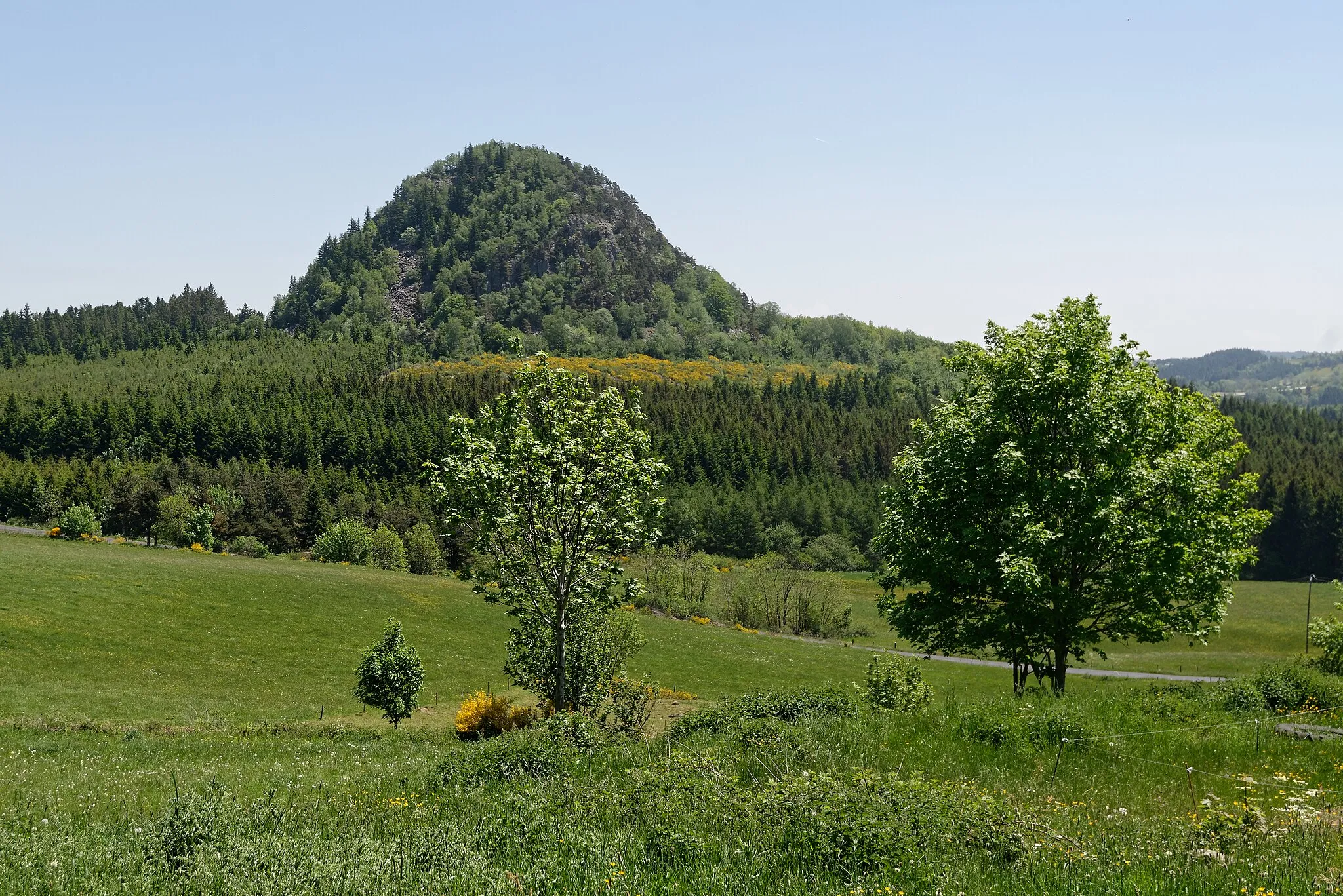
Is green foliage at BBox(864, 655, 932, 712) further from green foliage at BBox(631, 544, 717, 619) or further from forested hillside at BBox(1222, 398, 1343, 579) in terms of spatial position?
forested hillside at BBox(1222, 398, 1343, 579)

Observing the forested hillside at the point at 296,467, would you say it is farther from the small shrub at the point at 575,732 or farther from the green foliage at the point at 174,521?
the small shrub at the point at 575,732

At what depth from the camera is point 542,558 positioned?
24.7m

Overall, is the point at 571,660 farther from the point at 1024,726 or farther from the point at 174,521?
the point at 174,521

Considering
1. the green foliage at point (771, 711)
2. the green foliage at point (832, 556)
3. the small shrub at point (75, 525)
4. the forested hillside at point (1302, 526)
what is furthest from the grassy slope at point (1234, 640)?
the small shrub at point (75, 525)

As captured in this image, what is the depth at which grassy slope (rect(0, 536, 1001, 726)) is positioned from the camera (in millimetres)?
43906

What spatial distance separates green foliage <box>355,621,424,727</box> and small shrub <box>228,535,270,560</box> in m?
79.6

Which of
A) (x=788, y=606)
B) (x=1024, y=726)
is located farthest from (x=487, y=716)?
(x=788, y=606)

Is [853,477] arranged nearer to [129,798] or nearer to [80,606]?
[80,606]

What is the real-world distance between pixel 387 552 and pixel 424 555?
7655mm

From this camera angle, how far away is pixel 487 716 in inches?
1247

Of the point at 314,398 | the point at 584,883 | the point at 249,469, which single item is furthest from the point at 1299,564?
the point at 314,398

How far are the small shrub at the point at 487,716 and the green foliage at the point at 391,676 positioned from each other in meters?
6.94

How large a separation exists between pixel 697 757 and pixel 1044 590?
1531cm

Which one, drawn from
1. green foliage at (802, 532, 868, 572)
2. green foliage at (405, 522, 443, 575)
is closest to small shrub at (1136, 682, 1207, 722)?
green foliage at (405, 522, 443, 575)
